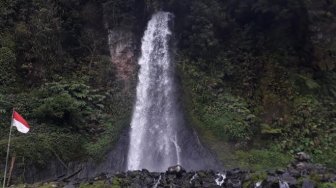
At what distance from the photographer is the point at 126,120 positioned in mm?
26406

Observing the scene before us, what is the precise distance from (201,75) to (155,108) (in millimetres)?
3284

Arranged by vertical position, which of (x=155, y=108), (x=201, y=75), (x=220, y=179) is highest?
(x=201, y=75)

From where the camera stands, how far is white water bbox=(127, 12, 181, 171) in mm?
24656

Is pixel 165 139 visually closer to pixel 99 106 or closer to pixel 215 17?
pixel 99 106

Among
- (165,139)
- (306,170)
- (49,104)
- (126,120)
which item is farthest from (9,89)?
(306,170)

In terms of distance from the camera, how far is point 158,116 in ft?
87.4

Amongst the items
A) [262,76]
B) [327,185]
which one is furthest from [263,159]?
[327,185]

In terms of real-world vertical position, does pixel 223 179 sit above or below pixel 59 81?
below

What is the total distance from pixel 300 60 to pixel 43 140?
Answer: 49.0 feet

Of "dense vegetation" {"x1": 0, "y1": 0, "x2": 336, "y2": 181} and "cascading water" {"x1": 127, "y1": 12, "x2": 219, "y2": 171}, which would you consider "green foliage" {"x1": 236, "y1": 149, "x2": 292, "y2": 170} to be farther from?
"cascading water" {"x1": 127, "y1": 12, "x2": 219, "y2": 171}

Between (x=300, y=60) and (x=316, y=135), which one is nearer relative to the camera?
(x=316, y=135)

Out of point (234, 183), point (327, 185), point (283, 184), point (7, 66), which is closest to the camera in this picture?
point (327, 185)

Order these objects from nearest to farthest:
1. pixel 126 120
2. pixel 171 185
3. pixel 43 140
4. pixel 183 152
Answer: pixel 171 185 → pixel 43 140 → pixel 183 152 → pixel 126 120

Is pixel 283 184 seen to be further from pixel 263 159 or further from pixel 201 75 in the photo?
pixel 201 75
